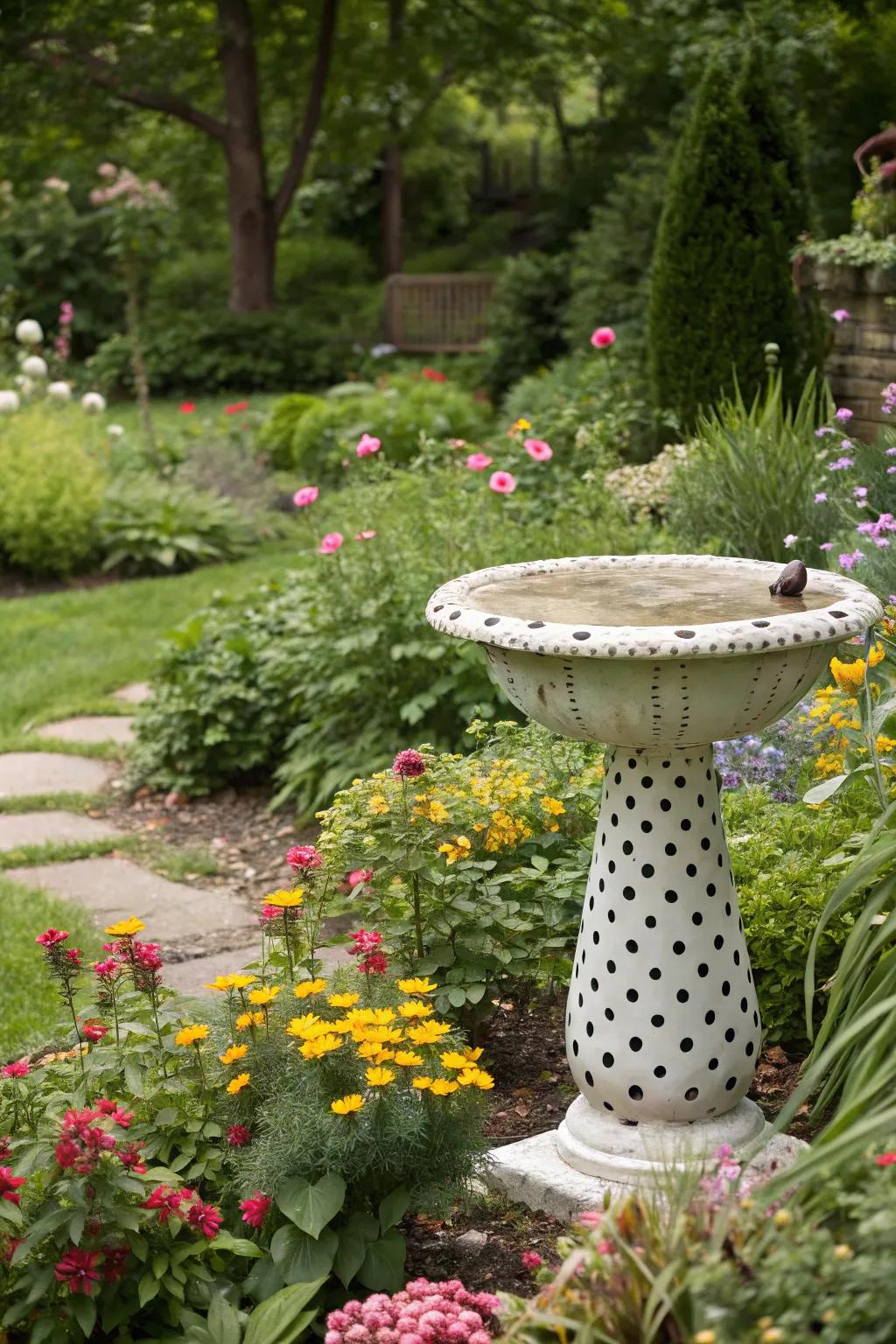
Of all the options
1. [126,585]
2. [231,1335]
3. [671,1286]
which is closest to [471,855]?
[231,1335]

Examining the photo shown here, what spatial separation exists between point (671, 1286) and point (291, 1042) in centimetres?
106

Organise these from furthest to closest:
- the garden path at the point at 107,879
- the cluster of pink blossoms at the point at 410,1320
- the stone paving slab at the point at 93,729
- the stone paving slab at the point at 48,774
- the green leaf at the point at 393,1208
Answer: the stone paving slab at the point at 93,729 → the stone paving slab at the point at 48,774 → the garden path at the point at 107,879 → the green leaf at the point at 393,1208 → the cluster of pink blossoms at the point at 410,1320

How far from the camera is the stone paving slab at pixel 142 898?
14.9 feet

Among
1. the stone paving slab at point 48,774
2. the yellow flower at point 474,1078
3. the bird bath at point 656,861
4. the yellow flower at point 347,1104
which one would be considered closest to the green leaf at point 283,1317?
the yellow flower at point 347,1104

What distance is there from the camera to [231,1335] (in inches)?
91.2

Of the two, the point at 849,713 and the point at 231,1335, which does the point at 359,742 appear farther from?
the point at 231,1335

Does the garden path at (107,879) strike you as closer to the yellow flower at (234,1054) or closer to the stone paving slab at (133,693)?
the stone paving slab at (133,693)

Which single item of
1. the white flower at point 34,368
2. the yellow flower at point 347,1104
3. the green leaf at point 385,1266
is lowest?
the green leaf at point 385,1266

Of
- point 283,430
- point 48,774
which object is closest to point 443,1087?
point 48,774

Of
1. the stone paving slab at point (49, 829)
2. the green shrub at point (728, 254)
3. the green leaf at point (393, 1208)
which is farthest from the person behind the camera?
the green shrub at point (728, 254)

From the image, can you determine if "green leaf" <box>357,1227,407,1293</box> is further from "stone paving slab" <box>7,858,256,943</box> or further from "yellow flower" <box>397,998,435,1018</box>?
"stone paving slab" <box>7,858,256,943</box>

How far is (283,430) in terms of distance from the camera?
495 inches

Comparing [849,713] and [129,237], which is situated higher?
[129,237]

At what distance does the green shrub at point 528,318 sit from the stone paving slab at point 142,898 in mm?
10621
